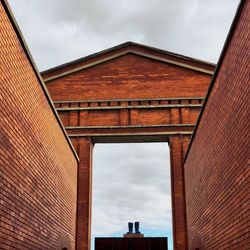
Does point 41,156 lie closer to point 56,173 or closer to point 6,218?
point 56,173

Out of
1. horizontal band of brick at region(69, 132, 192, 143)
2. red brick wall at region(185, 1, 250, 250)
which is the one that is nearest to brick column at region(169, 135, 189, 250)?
horizontal band of brick at region(69, 132, 192, 143)

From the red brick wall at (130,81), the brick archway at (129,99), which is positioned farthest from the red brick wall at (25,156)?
the red brick wall at (130,81)

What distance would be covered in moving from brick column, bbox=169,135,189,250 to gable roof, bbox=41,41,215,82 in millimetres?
3336

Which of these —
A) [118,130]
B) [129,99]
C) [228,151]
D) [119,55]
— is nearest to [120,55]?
[119,55]

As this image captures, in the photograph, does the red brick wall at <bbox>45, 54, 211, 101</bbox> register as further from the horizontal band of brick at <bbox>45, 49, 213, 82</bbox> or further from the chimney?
the chimney

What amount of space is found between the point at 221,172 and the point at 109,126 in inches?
363

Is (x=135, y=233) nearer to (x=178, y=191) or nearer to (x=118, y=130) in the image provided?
(x=178, y=191)

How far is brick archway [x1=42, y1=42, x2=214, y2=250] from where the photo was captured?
53.5 feet

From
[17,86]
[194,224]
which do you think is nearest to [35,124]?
[17,86]

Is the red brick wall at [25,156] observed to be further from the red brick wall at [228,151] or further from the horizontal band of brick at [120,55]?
the horizontal band of brick at [120,55]

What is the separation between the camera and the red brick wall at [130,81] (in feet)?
56.0

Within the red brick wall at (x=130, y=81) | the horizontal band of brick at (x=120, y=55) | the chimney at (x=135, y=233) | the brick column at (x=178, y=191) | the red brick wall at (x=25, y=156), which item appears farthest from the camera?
the chimney at (x=135, y=233)

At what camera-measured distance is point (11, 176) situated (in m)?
6.57

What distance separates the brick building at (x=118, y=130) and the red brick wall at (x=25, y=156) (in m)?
0.02
